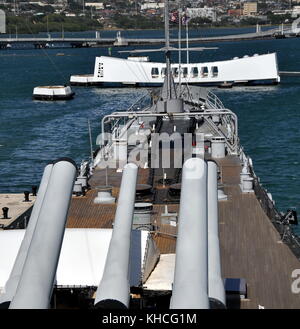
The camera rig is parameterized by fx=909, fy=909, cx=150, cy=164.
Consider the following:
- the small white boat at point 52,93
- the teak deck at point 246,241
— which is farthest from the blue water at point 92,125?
the teak deck at point 246,241

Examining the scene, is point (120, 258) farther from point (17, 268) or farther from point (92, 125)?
point (92, 125)

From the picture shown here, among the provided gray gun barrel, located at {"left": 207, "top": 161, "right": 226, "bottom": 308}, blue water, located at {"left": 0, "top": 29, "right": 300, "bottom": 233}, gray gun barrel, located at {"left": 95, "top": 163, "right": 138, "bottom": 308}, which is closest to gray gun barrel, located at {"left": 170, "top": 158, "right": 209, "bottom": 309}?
gray gun barrel, located at {"left": 95, "top": 163, "right": 138, "bottom": 308}

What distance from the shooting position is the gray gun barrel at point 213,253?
586 inches

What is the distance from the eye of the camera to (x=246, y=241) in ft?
83.8

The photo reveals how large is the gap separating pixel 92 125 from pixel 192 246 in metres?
62.8

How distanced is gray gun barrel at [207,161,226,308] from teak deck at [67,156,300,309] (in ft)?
11.5

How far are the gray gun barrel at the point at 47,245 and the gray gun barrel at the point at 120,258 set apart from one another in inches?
34.9

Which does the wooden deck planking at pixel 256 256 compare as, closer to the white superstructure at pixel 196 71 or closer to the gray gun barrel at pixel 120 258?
the gray gun barrel at pixel 120 258

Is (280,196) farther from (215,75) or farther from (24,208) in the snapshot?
(215,75)

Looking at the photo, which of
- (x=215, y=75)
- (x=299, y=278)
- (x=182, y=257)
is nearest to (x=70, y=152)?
(x=299, y=278)

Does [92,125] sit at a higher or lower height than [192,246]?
higher

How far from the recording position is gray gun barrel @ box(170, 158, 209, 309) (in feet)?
41.6

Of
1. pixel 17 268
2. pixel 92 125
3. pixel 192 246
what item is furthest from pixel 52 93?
pixel 192 246

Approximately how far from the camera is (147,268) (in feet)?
66.9
